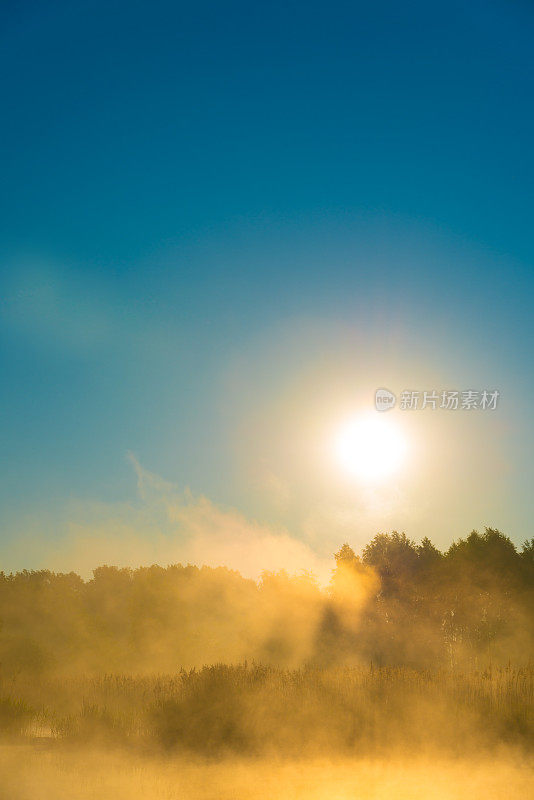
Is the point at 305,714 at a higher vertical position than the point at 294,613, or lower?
lower

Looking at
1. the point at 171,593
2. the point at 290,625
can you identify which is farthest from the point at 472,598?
the point at 171,593

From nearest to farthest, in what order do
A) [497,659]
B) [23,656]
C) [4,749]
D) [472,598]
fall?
[4,749] < [23,656] < [497,659] < [472,598]

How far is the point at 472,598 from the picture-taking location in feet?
97.8

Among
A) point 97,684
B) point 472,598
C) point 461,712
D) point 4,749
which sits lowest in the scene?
point 4,749

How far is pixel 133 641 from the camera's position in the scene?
28672mm

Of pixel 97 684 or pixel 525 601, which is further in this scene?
pixel 525 601

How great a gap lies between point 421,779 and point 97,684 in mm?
8897

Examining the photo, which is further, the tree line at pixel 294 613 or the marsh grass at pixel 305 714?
the tree line at pixel 294 613

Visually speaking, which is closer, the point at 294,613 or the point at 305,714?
the point at 305,714

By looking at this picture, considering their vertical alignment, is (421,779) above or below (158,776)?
above

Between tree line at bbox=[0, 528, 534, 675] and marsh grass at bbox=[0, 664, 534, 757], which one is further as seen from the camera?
tree line at bbox=[0, 528, 534, 675]

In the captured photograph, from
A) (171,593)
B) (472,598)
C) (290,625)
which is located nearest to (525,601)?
(472,598)

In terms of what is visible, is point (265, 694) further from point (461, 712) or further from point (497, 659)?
point (497, 659)

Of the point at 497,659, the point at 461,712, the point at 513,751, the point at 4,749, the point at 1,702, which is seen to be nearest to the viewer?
the point at 513,751
